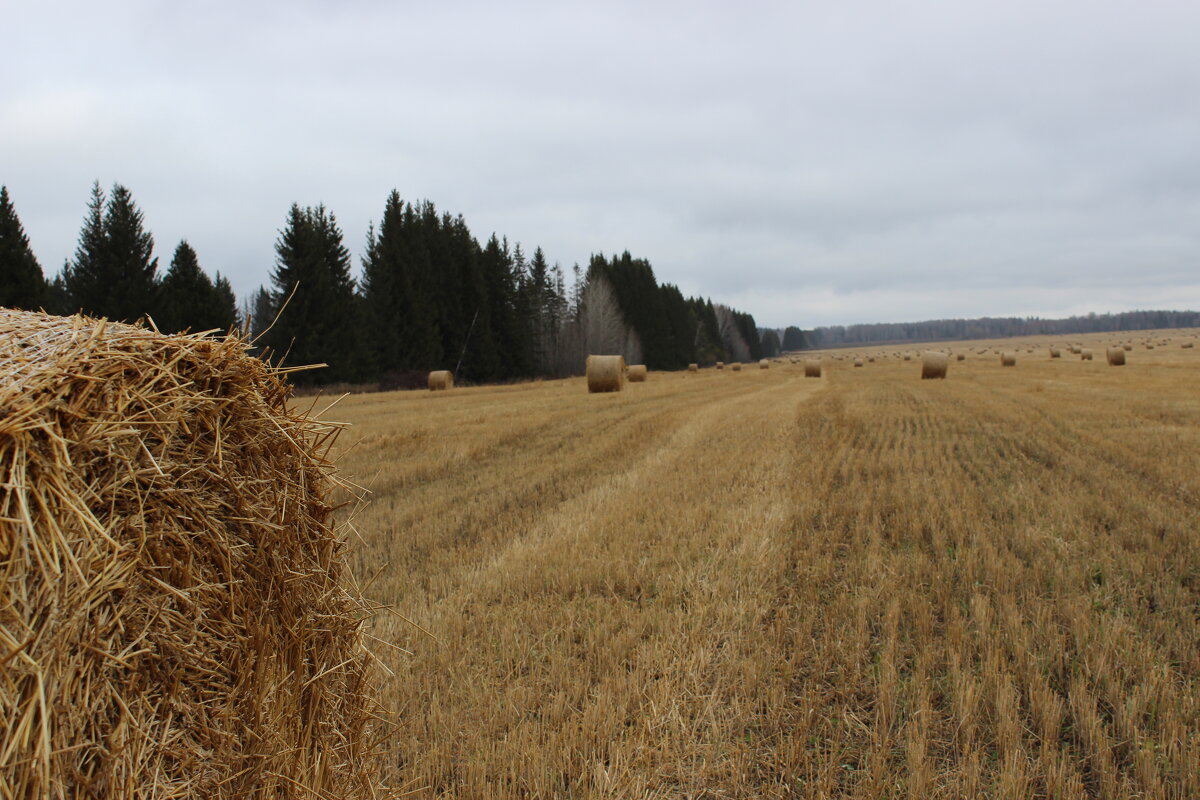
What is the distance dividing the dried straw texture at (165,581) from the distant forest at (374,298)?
23261 millimetres

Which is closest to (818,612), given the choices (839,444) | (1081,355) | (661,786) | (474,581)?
(661,786)

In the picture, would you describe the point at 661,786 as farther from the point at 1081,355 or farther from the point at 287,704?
the point at 1081,355

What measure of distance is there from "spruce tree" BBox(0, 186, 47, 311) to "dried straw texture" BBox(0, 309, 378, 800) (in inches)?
1407

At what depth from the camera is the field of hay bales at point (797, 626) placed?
315cm

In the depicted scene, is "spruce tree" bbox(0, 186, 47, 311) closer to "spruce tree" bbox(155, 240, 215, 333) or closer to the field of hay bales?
"spruce tree" bbox(155, 240, 215, 333)

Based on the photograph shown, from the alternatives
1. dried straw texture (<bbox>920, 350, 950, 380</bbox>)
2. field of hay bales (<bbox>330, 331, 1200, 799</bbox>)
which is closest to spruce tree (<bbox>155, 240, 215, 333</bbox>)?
field of hay bales (<bbox>330, 331, 1200, 799</bbox>)

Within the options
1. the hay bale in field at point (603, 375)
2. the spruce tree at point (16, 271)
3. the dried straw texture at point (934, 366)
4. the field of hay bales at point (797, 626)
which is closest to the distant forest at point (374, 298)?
the spruce tree at point (16, 271)

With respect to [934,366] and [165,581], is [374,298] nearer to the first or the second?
[934,366]

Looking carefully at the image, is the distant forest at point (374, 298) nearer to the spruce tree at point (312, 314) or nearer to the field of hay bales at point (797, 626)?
the spruce tree at point (312, 314)

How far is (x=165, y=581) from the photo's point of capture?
2.25 m

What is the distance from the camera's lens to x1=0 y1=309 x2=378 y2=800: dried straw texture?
1.76m

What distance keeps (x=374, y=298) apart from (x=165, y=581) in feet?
167

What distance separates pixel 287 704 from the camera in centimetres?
268

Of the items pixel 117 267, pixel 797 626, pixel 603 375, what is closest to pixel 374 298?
pixel 117 267
